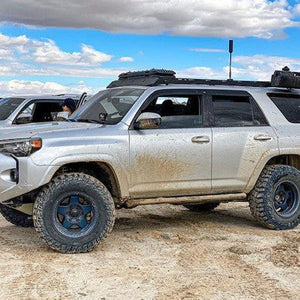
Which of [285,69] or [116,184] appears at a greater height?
[285,69]

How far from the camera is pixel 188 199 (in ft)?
24.0

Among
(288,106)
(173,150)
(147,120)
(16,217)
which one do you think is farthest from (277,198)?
(16,217)

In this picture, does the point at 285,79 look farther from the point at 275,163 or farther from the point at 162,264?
the point at 162,264

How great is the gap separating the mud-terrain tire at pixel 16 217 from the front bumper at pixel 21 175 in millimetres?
1441

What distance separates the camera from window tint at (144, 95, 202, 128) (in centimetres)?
720

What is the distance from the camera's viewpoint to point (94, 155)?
21.6 feet

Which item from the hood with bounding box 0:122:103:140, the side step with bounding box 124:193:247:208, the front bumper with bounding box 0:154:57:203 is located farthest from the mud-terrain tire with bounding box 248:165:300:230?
the front bumper with bounding box 0:154:57:203

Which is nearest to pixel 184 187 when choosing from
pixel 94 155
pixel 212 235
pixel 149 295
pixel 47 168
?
pixel 212 235

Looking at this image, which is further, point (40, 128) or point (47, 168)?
point (40, 128)

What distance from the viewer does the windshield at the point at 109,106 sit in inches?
280

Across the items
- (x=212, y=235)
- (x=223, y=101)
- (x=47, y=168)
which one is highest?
(x=223, y=101)

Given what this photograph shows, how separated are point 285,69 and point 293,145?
1148 millimetres

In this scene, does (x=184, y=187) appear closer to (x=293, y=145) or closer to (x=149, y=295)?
(x=293, y=145)

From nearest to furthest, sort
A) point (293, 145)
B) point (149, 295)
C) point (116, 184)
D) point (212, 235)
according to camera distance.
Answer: point (149, 295) → point (116, 184) → point (212, 235) → point (293, 145)
